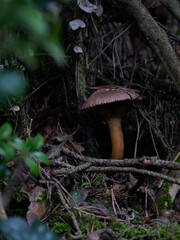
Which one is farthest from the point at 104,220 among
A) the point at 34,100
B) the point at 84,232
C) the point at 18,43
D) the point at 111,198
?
the point at 34,100

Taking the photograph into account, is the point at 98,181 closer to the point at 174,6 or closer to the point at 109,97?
the point at 109,97

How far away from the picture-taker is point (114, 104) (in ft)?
7.32

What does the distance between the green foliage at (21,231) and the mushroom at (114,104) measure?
1304 mm

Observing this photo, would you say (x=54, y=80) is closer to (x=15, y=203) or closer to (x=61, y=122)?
(x=61, y=122)

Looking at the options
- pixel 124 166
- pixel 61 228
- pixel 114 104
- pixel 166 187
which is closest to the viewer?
pixel 61 228

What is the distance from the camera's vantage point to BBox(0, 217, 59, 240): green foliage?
2.59ft

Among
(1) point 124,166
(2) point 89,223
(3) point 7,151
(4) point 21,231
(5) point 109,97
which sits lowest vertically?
(2) point 89,223

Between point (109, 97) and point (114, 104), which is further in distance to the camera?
point (114, 104)

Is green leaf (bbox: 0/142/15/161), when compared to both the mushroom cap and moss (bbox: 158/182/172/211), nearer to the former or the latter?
moss (bbox: 158/182/172/211)

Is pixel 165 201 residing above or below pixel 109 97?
below

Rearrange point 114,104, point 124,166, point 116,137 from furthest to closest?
point 116,137 → point 114,104 → point 124,166

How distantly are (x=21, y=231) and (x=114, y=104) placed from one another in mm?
1564

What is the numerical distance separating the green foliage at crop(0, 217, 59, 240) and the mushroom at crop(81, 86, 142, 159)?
4.28 ft

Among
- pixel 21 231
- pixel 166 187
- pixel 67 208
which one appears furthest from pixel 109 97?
pixel 21 231
